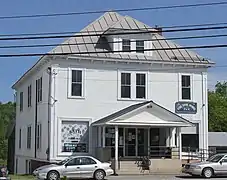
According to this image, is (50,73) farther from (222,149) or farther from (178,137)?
(222,149)

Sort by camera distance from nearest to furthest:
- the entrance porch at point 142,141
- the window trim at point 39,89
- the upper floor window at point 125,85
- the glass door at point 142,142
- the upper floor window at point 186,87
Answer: the entrance porch at point 142,141 < the glass door at point 142,142 < the upper floor window at point 125,85 < the upper floor window at point 186,87 < the window trim at point 39,89

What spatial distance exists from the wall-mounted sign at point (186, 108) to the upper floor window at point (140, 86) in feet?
8.64

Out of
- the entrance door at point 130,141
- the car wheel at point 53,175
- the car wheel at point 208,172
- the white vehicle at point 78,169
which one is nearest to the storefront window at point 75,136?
the entrance door at point 130,141

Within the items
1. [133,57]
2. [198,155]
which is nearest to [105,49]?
[133,57]

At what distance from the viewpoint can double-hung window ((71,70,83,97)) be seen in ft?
120

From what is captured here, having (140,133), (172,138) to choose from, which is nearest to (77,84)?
(140,133)

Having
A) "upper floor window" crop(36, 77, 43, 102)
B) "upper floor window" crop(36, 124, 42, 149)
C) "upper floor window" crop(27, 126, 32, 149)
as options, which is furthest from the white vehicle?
"upper floor window" crop(27, 126, 32, 149)

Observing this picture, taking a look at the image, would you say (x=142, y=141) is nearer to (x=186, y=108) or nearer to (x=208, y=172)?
(x=186, y=108)

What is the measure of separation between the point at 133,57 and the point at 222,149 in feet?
45.3

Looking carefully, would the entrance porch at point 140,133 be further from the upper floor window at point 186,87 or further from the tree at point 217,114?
the tree at point 217,114

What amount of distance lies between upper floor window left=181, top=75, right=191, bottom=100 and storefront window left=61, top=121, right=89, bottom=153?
7207mm

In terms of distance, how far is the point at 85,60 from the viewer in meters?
36.7

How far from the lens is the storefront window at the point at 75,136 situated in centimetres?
3619

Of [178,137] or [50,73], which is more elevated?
[50,73]
